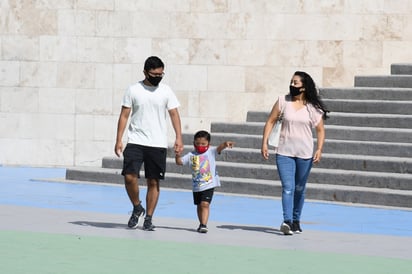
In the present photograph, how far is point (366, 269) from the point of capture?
9258 millimetres

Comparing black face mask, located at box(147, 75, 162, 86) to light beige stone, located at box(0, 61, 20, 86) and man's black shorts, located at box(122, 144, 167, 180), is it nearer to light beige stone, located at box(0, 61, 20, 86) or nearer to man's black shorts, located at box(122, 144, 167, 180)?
man's black shorts, located at box(122, 144, 167, 180)

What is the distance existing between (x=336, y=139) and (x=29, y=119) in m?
6.44

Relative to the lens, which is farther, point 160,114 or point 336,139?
point 336,139

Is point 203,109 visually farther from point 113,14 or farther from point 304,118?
point 304,118

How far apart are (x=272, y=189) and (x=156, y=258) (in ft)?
22.9

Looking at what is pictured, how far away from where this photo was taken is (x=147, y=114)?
11891 millimetres

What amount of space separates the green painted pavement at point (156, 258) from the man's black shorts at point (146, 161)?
1144 millimetres

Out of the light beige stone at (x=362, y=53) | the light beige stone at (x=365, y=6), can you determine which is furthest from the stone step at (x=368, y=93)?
the light beige stone at (x=365, y=6)

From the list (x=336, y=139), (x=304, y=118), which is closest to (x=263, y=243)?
(x=304, y=118)

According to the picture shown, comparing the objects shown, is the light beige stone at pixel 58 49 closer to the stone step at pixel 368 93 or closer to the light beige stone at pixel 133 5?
the light beige stone at pixel 133 5

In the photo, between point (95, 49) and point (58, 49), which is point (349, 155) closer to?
point (95, 49)

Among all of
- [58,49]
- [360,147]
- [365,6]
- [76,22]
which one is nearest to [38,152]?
[58,49]

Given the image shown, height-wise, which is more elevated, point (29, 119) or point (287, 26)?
point (287, 26)

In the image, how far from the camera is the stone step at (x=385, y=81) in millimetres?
19062
